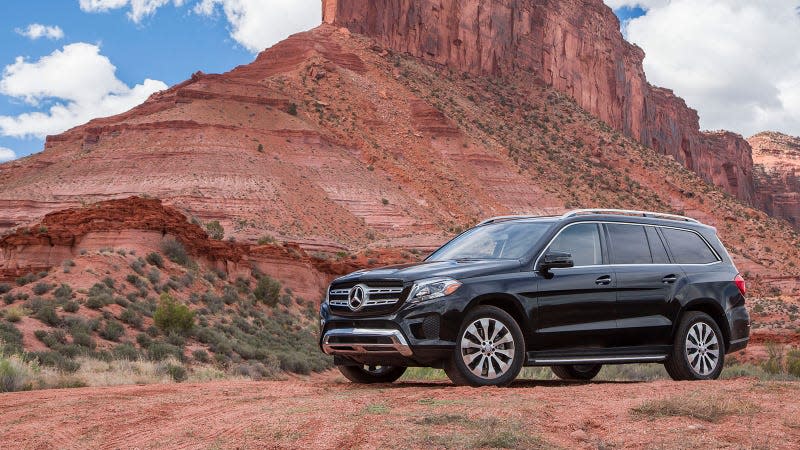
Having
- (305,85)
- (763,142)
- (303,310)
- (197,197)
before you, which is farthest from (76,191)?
(763,142)

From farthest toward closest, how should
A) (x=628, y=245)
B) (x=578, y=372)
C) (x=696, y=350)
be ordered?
(x=578, y=372)
(x=696, y=350)
(x=628, y=245)

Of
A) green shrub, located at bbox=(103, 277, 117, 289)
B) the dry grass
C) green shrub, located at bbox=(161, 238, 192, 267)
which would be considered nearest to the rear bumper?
the dry grass

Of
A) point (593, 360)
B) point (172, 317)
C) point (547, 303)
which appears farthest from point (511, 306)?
point (172, 317)

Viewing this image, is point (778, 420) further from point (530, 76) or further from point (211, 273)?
point (530, 76)

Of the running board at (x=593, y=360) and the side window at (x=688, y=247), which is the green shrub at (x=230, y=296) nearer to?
the side window at (x=688, y=247)

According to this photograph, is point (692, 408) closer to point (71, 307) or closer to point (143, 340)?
point (143, 340)

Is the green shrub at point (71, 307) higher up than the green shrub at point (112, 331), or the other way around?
the green shrub at point (71, 307)

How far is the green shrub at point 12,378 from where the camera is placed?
37.7 ft

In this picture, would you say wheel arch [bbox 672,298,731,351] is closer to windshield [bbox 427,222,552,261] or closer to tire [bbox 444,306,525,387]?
windshield [bbox 427,222,552,261]

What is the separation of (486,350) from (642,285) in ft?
7.30

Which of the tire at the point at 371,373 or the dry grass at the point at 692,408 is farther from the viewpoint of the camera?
the tire at the point at 371,373

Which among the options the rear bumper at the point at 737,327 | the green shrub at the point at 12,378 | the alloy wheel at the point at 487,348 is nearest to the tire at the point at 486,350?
the alloy wheel at the point at 487,348

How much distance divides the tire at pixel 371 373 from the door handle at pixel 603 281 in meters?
2.30

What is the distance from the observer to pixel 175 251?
3322 centimetres
